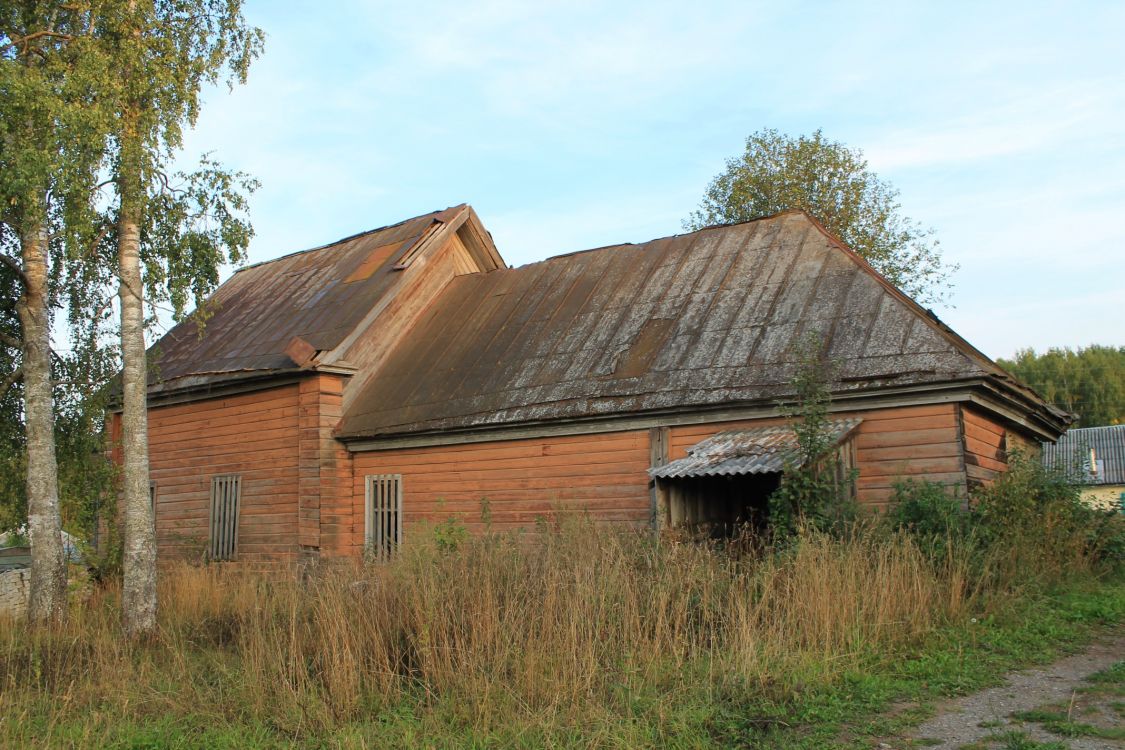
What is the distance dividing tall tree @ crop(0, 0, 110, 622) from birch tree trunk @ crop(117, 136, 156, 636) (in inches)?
17.1

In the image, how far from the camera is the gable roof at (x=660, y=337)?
1173 cm

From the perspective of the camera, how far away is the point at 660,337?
13.7 metres

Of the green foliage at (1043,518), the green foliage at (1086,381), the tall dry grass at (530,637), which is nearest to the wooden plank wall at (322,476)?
the tall dry grass at (530,637)

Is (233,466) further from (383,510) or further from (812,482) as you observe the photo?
(812,482)

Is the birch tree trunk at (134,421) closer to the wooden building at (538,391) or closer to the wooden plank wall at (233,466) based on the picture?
the wooden building at (538,391)

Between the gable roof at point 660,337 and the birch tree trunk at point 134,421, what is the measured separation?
4.84 meters

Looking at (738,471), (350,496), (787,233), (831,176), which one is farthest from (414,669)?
(831,176)

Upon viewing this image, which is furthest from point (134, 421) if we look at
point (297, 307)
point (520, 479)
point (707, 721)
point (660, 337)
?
point (297, 307)

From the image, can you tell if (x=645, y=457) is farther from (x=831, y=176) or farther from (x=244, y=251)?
(x=831, y=176)

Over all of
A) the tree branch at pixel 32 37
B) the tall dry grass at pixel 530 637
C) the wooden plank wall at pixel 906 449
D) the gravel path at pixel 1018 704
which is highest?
the tree branch at pixel 32 37

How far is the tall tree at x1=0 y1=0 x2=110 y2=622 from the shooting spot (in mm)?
9977

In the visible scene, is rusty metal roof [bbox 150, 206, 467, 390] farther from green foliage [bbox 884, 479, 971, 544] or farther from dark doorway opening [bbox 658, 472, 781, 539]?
green foliage [bbox 884, 479, 971, 544]

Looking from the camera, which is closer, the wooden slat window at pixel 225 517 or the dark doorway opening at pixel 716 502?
the dark doorway opening at pixel 716 502

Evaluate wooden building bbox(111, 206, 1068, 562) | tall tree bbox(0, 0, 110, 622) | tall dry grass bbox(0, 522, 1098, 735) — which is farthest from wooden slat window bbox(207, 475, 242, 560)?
tall dry grass bbox(0, 522, 1098, 735)
